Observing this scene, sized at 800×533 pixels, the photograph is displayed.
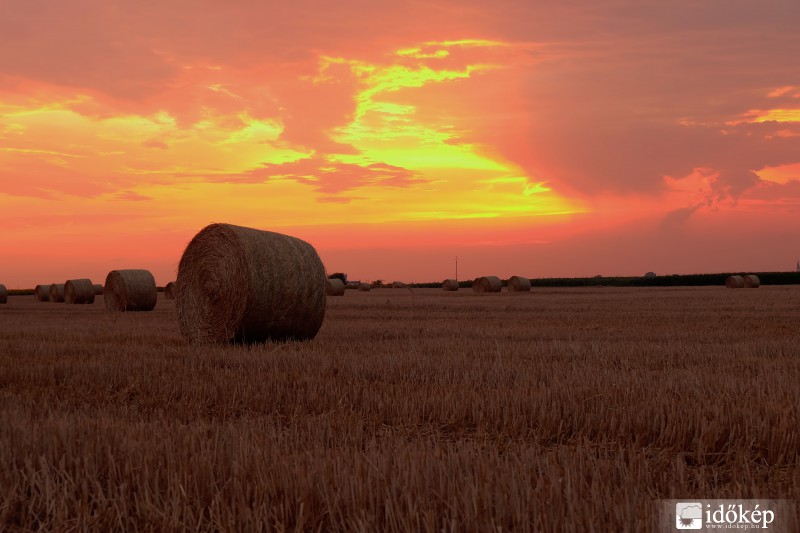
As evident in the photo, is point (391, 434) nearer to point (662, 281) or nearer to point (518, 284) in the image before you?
point (518, 284)

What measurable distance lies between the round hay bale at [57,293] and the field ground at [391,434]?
27.5 meters

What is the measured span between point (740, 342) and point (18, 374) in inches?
431

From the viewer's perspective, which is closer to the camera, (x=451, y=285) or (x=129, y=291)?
(x=129, y=291)

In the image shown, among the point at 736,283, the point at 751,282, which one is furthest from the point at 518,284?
the point at 751,282

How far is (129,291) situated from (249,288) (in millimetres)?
15803

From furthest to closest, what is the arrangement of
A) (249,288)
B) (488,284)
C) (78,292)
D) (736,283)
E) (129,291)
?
(736,283) → (488,284) → (78,292) → (129,291) → (249,288)

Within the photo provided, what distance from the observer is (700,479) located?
13.5 feet

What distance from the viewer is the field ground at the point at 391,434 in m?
3.53

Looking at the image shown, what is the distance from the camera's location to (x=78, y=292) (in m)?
35.3

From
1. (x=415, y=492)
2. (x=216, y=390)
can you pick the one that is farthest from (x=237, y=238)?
(x=415, y=492)

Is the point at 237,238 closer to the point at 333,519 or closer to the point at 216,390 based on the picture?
the point at 216,390

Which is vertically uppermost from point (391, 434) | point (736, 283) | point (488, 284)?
point (488, 284)

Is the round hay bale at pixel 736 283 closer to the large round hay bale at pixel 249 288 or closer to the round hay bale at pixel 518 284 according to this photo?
the round hay bale at pixel 518 284

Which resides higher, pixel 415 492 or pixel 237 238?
pixel 237 238
